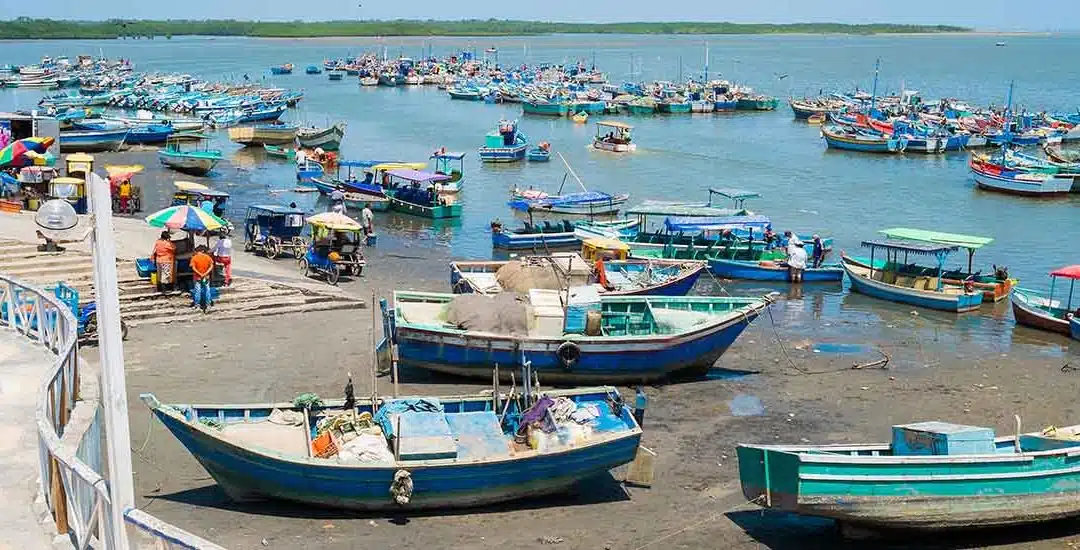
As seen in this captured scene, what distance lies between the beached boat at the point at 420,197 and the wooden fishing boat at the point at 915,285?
13249 mm

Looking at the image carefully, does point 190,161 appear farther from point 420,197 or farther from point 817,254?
point 817,254

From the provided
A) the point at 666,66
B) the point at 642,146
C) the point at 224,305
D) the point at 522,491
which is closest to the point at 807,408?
the point at 522,491

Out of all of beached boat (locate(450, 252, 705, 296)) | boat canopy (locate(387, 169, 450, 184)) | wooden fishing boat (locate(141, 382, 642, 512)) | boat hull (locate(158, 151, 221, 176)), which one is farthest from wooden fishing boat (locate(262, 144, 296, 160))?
wooden fishing boat (locate(141, 382, 642, 512))

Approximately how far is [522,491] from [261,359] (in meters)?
6.79

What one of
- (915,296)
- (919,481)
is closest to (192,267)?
(919,481)

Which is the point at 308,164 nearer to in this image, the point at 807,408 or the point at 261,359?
the point at 261,359

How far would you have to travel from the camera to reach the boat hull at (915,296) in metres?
25.5

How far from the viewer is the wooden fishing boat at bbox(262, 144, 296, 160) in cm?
5021

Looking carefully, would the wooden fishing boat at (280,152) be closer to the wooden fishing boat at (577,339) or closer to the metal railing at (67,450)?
the wooden fishing boat at (577,339)

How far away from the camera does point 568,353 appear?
17.7m

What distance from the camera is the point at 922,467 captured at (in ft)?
40.2

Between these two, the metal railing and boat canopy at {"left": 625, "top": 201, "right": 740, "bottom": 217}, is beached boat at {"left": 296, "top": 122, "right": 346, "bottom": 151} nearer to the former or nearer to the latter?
boat canopy at {"left": 625, "top": 201, "right": 740, "bottom": 217}

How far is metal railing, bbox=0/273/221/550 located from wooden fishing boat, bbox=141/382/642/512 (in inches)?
48.9

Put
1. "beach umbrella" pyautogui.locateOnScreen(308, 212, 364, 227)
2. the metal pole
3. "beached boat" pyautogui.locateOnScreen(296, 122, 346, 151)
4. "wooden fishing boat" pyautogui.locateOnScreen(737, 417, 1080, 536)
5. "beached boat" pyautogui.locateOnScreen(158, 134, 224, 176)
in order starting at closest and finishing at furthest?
the metal pole, "wooden fishing boat" pyautogui.locateOnScreen(737, 417, 1080, 536), "beach umbrella" pyautogui.locateOnScreen(308, 212, 364, 227), "beached boat" pyautogui.locateOnScreen(158, 134, 224, 176), "beached boat" pyautogui.locateOnScreen(296, 122, 346, 151)
